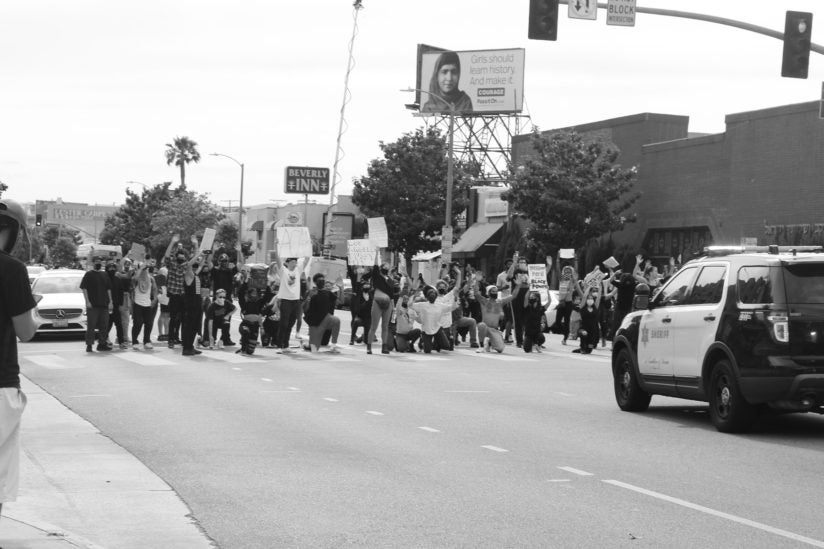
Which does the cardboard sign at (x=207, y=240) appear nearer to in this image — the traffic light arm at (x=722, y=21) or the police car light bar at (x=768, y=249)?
the traffic light arm at (x=722, y=21)

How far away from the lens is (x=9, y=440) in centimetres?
632

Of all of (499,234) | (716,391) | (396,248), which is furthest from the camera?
(396,248)

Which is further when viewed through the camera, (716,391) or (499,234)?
(499,234)

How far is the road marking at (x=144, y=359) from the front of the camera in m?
21.9

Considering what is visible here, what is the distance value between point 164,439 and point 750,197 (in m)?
32.9

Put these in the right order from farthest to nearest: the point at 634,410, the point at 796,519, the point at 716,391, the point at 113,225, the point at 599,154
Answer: the point at 113,225 < the point at 599,154 < the point at 634,410 < the point at 716,391 < the point at 796,519

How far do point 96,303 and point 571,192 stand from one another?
1067 inches

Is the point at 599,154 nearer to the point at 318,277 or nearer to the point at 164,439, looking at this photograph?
the point at 318,277

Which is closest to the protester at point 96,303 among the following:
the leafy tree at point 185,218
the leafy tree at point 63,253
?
the leafy tree at point 185,218

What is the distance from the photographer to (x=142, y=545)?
23.9 feet

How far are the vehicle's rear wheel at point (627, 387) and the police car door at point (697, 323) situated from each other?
1185mm

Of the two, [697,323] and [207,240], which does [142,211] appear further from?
[697,323]

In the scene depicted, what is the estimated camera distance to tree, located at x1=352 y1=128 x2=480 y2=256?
223ft

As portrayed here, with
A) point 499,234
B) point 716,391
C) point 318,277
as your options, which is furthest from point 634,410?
point 499,234
